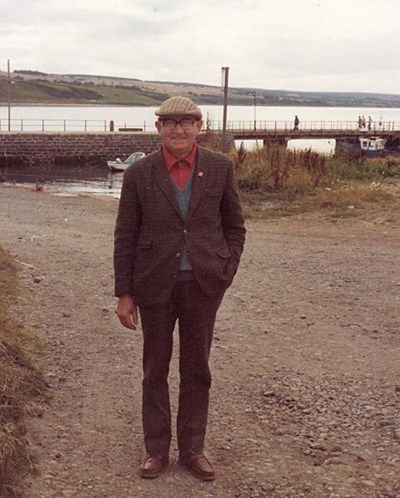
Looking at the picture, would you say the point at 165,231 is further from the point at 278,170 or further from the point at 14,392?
the point at 278,170

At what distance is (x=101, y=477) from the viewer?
388cm

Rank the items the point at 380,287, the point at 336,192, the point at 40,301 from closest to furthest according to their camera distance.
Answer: the point at 40,301, the point at 380,287, the point at 336,192

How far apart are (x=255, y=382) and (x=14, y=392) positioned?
1.84 metres

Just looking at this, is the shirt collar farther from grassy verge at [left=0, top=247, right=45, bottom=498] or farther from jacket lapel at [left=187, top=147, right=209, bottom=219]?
grassy verge at [left=0, top=247, right=45, bottom=498]

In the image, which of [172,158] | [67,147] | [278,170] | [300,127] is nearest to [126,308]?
[172,158]

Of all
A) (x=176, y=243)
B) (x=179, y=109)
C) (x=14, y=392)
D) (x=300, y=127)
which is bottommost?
(x=14, y=392)

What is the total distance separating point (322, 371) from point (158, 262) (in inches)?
102

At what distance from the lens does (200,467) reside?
388cm

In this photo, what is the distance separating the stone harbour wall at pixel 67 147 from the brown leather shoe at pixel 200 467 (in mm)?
37898

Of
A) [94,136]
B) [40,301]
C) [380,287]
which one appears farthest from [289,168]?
[94,136]

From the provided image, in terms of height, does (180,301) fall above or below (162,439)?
above

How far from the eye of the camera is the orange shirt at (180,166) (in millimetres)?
3658

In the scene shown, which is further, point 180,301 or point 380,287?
point 380,287

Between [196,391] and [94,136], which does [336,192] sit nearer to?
[196,391]
